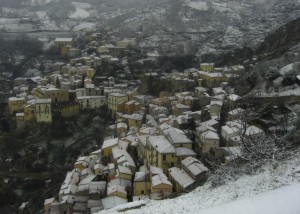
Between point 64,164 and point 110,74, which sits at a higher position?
point 110,74

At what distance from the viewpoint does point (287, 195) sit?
9.15 meters

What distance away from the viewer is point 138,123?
167 feet

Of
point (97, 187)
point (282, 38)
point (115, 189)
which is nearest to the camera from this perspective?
point (115, 189)

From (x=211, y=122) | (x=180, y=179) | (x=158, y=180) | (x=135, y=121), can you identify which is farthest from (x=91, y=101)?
(x=180, y=179)

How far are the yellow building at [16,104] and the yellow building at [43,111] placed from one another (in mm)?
6560

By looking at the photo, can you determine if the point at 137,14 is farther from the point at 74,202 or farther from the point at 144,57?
the point at 74,202

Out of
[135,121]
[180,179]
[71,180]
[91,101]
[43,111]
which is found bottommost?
[43,111]

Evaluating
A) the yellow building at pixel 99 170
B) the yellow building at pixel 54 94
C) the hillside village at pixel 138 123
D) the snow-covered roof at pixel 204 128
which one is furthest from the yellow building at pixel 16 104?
the snow-covered roof at pixel 204 128

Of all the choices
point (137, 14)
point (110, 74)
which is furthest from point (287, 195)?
point (137, 14)

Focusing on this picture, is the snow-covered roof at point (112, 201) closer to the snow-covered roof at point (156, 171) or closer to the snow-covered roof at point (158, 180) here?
the snow-covered roof at point (158, 180)

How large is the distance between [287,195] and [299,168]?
512 cm

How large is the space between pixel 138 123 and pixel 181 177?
903 inches

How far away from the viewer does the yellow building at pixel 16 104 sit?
61.8 m

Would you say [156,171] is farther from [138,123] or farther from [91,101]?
[91,101]
